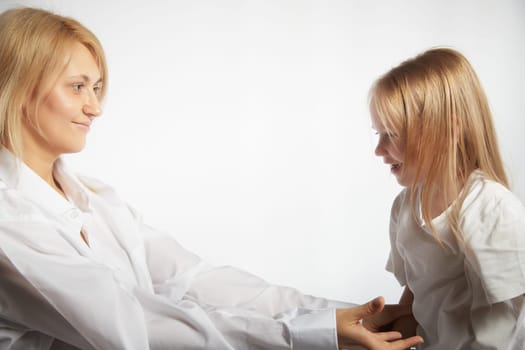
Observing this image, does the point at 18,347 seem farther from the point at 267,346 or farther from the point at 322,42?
the point at 322,42

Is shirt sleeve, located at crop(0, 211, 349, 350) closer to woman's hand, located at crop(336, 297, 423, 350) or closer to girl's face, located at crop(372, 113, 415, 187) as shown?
woman's hand, located at crop(336, 297, 423, 350)

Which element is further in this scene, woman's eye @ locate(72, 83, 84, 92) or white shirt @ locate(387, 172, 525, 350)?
woman's eye @ locate(72, 83, 84, 92)

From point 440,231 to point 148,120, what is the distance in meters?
1.40

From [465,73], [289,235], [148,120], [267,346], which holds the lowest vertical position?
[289,235]

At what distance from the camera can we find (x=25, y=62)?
130cm

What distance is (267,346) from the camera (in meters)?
1.22

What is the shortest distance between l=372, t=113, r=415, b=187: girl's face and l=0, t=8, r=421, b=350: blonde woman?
36 centimetres

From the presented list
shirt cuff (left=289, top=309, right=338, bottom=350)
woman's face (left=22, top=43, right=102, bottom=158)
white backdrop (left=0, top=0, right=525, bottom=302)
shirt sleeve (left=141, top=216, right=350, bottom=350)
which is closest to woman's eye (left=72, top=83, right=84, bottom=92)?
woman's face (left=22, top=43, right=102, bottom=158)

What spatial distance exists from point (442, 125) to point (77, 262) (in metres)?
0.91

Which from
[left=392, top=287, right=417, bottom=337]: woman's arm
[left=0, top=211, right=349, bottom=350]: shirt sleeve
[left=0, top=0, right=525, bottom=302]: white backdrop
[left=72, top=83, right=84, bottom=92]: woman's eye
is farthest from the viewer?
[left=0, top=0, right=525, bottom=302]: white backdrop

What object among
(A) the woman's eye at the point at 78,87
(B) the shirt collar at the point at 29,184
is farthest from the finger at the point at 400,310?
(A) the woman's eye at the point at 78,87

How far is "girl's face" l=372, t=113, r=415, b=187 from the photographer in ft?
4.82

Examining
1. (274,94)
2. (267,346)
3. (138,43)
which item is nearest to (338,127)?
(274,94)

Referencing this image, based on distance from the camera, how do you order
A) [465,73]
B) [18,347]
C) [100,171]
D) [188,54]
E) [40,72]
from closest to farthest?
[18,347] → [40,72] → [465,73] → [100,171] → [188,54]
